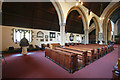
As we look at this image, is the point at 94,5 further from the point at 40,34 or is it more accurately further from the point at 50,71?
the point at 50,71

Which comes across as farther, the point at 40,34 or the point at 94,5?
the point at 94,5

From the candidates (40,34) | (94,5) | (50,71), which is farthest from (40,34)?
(94,5)

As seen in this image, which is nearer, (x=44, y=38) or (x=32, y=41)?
(x=32, y=41)

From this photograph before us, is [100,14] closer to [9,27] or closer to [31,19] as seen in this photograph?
[31,19]

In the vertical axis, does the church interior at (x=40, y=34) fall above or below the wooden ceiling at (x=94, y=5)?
below

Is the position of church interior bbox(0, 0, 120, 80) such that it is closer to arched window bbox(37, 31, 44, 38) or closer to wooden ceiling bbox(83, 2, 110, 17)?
→ arched window bbox(37, 31, 44, 38)

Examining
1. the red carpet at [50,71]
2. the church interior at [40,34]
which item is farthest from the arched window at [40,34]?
the red carpet at [50,71]

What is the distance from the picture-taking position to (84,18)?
32.8ft

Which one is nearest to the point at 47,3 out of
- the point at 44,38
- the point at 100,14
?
the point at 44,38

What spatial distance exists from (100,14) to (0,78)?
16519 millimetres

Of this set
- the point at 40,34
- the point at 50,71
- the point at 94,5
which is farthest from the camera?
the point at 94,5

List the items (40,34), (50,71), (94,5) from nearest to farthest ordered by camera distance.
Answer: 1. (50,71)
2. (40,34)
3. (94,5)

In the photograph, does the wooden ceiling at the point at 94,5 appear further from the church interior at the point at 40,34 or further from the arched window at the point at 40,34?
the arched window at the point at 40,34

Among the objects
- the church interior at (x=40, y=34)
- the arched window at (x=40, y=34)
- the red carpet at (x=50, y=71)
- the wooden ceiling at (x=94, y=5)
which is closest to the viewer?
the red carpet at (x=50, y=71)
